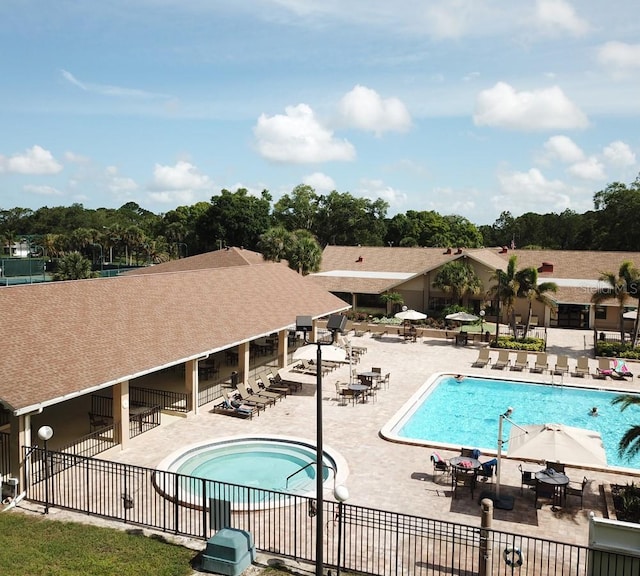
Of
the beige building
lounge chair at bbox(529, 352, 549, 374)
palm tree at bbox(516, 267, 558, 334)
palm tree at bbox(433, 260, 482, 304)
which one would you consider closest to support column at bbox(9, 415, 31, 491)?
lounge chair at bbox(529, 352, 549, 374)

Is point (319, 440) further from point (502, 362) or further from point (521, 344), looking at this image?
point (521, 344)

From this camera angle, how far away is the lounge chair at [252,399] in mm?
23938

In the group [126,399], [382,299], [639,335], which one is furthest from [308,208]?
[126,399]

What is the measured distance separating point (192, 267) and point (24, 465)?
3300 cm

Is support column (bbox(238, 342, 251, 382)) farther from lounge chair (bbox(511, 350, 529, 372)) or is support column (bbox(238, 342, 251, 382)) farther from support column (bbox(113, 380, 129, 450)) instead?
lounge chair (bbox(511, 350, 529, 372))

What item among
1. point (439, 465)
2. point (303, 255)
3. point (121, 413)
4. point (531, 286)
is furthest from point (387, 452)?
point (303, 255)

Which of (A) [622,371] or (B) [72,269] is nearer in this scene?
(A) [622,371]

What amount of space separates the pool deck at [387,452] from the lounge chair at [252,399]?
0.41 metres

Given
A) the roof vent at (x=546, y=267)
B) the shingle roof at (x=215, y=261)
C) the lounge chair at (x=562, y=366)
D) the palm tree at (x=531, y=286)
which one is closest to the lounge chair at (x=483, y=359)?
the lounge chair at (x=562, y=366)

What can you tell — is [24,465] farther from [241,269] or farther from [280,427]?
[241,269]

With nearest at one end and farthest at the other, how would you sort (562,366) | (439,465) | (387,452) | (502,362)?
(439,465), (387,452), (562,366), (502,362)

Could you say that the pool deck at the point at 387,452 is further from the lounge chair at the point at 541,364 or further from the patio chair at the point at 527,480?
the lounge chair at the point at 541,364

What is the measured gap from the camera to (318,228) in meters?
101

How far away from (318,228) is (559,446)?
86777mm
